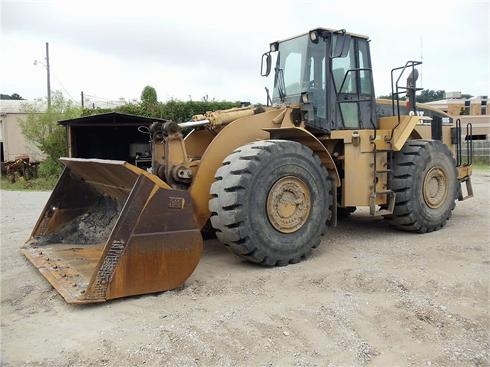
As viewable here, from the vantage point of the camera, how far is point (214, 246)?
21.0 feet

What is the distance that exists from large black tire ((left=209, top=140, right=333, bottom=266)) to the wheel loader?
0.01 m

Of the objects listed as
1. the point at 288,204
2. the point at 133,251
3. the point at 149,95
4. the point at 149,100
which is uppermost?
the point at 149,95

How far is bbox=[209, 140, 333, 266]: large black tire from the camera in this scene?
506 centimetres

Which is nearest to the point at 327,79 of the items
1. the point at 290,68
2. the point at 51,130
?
the point at 290,68

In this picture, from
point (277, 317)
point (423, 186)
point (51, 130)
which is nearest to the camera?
point (277, 317)

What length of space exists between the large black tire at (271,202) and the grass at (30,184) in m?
11.8

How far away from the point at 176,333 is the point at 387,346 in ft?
4.91

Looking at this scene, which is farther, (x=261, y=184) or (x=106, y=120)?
(x=106, y=120)

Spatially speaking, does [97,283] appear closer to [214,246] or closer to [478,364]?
[214,246]

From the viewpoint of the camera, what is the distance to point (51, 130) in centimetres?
1803

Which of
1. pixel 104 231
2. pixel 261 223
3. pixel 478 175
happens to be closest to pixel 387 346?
pixel 261 223

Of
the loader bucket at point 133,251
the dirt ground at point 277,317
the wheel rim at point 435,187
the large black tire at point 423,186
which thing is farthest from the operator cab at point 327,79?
the loader bucket at point 133,251

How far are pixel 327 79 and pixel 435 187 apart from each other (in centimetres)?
231

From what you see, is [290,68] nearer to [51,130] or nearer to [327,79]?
[327,79]
